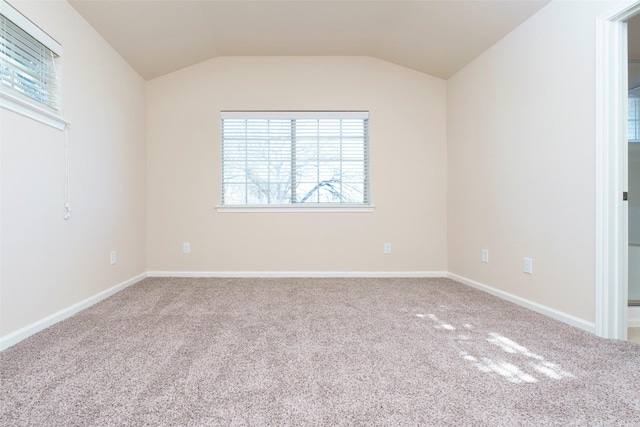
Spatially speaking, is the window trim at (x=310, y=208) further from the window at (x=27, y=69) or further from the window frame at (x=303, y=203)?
the window at (x=27, y=69)

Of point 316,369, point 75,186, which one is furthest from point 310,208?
point 316,369

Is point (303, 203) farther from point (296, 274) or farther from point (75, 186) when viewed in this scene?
point (75, 186)

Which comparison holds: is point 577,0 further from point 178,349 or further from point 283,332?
point 178,349

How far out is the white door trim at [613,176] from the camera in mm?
1808

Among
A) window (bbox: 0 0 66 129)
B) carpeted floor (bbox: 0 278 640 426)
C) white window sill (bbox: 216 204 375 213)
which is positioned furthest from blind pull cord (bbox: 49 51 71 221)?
white window sill (bbox: 216 204 375 213)

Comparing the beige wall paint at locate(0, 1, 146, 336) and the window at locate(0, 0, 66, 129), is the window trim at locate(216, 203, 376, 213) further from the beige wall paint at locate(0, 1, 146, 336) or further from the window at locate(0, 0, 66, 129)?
the window at locate(0, 0, 66, 129)

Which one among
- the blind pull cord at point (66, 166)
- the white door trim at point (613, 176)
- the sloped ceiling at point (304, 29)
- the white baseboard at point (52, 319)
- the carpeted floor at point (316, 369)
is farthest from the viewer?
the sloped ceiling at point (304, 29)

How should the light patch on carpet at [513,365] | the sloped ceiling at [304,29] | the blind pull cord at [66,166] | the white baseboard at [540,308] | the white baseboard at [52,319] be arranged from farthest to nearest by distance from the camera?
the sloped ceiling at [304,29]
the blind pull cord at [66,166]
the white baseboard at [540,308]
the white baseboard at [52,319]
the light patch on carpet at [513,365]

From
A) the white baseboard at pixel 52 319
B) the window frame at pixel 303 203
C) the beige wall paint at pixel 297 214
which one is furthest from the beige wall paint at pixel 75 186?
the window frame at pixel 303 203

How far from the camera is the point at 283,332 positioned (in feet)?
6.19

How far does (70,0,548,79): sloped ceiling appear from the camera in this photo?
2.51 metres

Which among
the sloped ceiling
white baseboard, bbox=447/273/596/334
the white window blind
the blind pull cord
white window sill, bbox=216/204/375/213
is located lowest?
white baseboard, bbox=447/273/596/334

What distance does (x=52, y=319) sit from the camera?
2.03 metres

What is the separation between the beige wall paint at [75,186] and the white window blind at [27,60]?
0.08 meters
